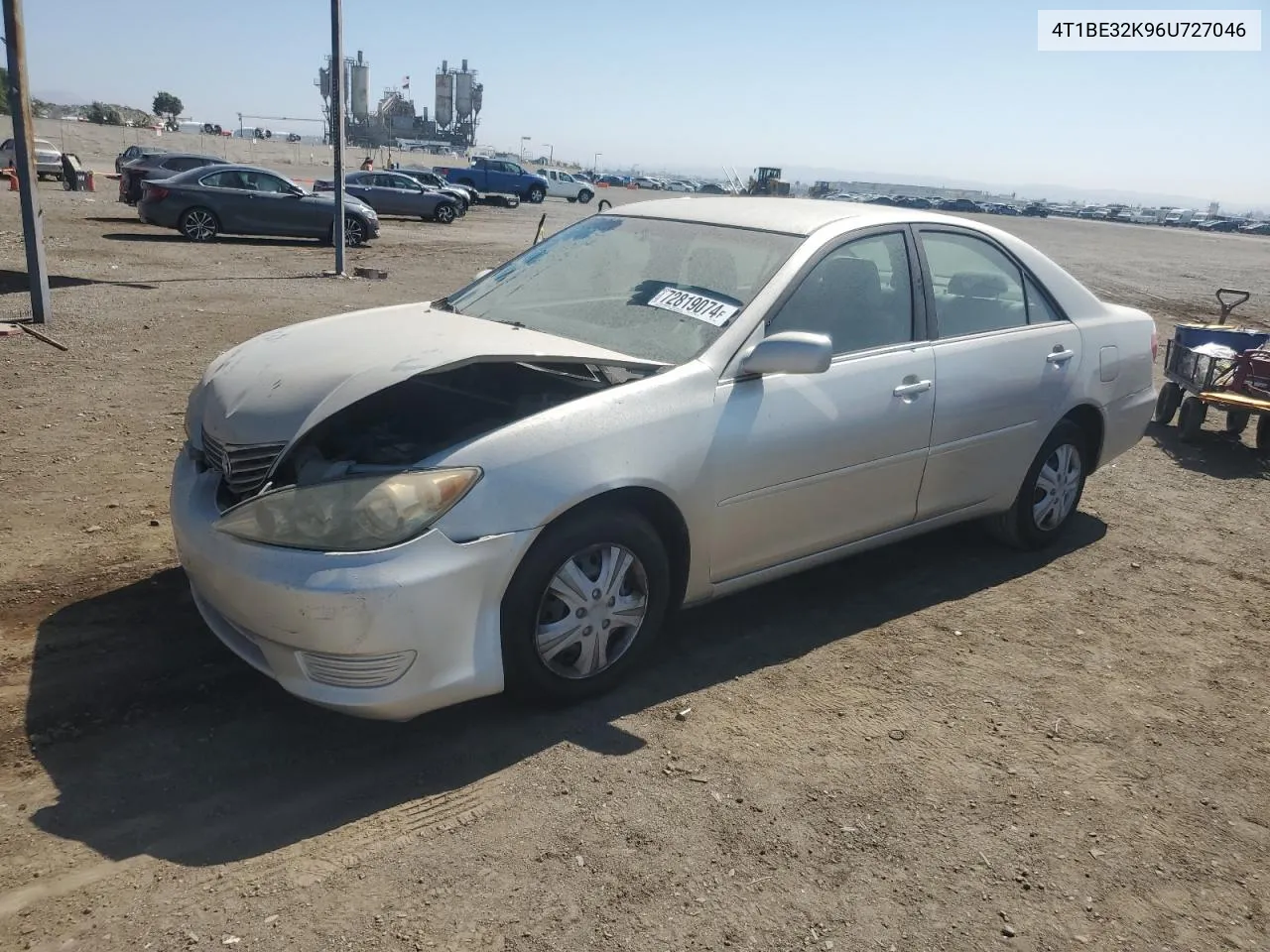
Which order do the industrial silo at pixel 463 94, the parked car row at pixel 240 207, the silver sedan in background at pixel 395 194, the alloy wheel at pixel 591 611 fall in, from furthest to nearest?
the industrial silo at pixel 463 94
the silver sedan in background at pixel 395 194
the parked car row at pixel 240 207
the alloy wheel at pixel 591 611

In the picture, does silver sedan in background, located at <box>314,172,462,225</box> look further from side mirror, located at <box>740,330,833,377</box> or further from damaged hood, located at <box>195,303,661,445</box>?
side mirror, located at <box>740,330,833,377</box>

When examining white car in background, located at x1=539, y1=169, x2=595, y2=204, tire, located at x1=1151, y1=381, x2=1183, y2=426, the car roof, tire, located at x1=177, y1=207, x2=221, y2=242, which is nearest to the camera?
the car roof

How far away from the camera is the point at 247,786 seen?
9.73 feet

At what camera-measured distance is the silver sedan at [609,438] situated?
2984 mm

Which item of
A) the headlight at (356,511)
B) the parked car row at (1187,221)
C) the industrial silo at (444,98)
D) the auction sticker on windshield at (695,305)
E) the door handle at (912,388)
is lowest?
the headlight at (356,511)

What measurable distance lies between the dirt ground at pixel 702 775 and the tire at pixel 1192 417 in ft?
9.89

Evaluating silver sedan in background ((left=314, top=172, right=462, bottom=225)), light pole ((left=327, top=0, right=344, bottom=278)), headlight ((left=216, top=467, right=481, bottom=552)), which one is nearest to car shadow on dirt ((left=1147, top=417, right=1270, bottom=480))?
headlight ((left=216, top=467, right=481, bottom=552))

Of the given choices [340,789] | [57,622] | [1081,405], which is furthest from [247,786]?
[1081,405]

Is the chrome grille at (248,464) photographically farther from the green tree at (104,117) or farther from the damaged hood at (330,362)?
the green tree at (104,117)

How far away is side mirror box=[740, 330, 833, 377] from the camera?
3543 millimetres

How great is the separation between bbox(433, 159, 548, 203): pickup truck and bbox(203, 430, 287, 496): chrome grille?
40178mm

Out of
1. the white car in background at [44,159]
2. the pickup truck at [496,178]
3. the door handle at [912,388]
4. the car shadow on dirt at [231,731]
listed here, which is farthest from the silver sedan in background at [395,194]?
the door handle at [912,388]

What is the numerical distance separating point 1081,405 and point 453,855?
3.90 metres

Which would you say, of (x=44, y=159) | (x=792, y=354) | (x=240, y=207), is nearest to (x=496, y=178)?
(x=44, y=159)
